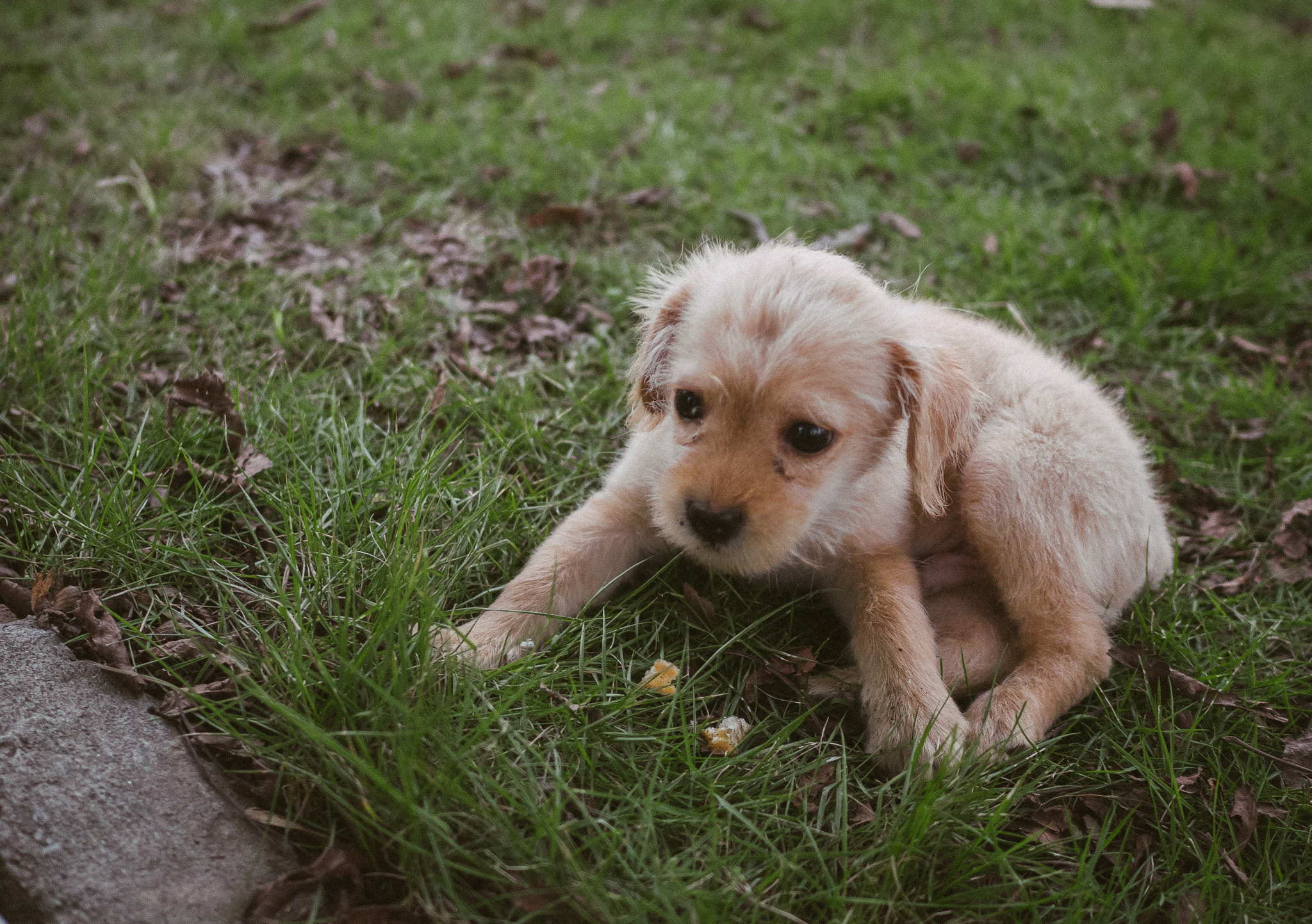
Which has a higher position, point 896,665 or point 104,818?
point 104,818

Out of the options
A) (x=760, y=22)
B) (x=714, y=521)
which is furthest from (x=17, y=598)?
(x=760, y=22)

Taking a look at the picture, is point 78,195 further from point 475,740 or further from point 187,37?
point 475,740

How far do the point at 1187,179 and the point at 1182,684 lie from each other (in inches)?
147

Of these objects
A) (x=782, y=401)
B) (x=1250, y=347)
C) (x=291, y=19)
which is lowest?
(x=1250, y=347)

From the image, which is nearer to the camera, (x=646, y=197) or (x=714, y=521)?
(x=714, y=521)

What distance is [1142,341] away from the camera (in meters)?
4.11

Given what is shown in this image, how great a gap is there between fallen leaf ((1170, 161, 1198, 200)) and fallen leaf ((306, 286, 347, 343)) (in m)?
4.91

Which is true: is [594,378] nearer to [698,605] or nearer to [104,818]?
[698,605]

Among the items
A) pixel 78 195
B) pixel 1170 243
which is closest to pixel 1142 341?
pixel 1170 243

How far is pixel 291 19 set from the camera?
19.9 ft

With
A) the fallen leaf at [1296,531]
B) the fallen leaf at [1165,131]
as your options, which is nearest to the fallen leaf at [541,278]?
the fallen leaf at [1296,531]

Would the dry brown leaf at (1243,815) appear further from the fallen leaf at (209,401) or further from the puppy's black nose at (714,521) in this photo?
the fallen leaf at (209,401)

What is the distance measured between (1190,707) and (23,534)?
3598mm

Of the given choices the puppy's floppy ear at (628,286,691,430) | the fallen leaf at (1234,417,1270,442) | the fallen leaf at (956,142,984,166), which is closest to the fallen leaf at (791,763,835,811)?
the puppy's floppy ear at (628,286,691,430)
